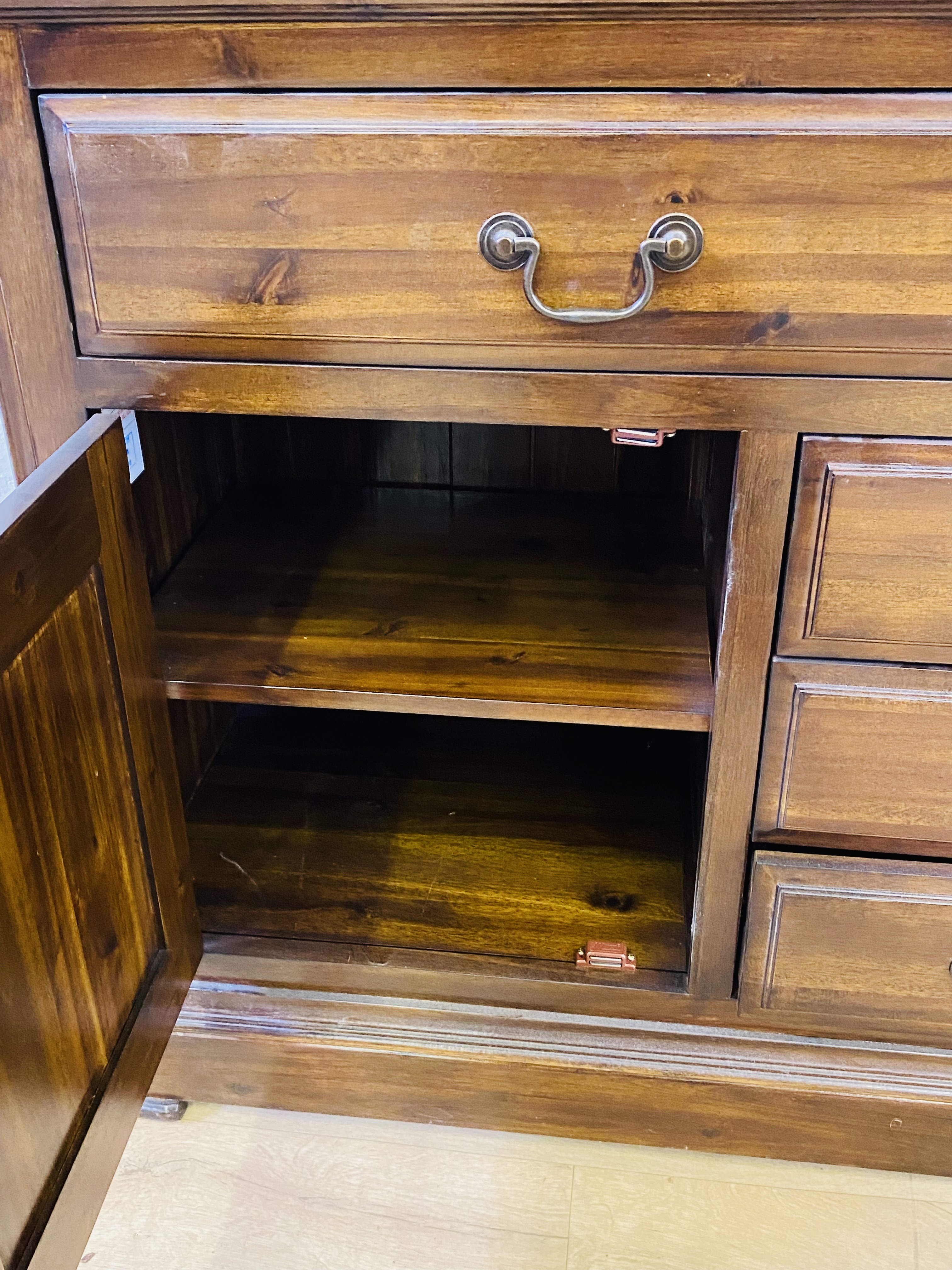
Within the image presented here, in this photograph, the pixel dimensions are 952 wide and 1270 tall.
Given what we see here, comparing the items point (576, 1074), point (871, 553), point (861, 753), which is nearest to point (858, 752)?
point (861, 753)

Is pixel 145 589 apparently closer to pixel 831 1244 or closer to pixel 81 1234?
pixel 81 1234

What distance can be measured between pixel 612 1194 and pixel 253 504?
0.70 meters

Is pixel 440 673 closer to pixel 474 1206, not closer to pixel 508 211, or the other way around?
pixel 508 211

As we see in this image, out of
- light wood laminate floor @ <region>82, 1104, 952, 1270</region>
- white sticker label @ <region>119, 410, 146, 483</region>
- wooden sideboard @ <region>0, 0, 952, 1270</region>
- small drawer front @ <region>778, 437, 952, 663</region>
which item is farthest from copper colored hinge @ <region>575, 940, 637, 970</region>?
white sticker label @ <region>119, 410, 146, 483</region>

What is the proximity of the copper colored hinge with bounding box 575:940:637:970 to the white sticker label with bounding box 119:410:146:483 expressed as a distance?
1.73 feet

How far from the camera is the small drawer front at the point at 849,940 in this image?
0.79m

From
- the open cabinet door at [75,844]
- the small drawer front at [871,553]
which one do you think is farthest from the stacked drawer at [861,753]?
the open cabinet door at [75,844]

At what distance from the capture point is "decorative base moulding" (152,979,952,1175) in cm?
88

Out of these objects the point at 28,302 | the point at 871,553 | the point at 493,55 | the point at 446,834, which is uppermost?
the point at 493,55

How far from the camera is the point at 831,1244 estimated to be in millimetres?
866

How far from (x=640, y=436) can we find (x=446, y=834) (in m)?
0.48

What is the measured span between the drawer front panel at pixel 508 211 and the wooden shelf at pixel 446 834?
0.50 meters

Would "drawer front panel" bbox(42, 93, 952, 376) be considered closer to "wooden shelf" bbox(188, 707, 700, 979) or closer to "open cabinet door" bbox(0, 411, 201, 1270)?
"open cabinet door" bbox(0, 411, 201, 1270)

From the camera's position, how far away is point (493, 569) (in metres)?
0.97
